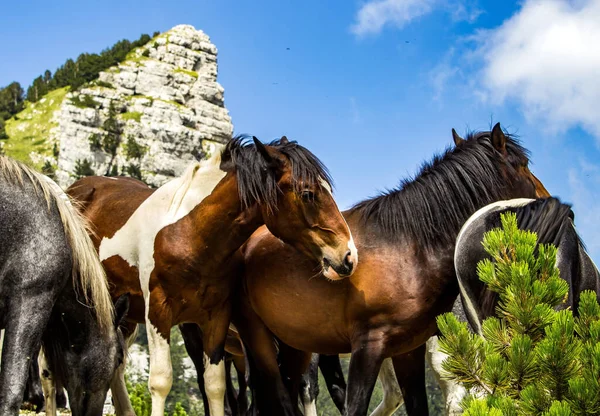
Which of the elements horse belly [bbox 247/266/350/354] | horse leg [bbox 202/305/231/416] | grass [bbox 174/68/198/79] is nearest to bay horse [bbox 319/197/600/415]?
horse belly [bbox 247/266/350/354]

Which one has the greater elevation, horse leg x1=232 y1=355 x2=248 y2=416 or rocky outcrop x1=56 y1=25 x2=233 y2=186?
rocky outcrop x1=56 y1=25 x2=233 y2=186

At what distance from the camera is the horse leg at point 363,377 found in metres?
5.41

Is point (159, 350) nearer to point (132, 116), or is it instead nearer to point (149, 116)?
point (149, 116)

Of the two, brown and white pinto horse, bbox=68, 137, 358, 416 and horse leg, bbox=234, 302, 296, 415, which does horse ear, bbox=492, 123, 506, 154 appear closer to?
brown and white pinto horse, bbox=68, 137, 358, 416

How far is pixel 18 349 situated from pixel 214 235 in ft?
6.59

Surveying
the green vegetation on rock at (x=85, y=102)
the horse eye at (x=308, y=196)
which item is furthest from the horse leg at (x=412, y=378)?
the green vegetation on rock at (x=85, y=102)

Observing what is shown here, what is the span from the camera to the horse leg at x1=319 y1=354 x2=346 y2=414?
8277mm

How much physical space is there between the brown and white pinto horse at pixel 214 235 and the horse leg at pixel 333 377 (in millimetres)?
2111

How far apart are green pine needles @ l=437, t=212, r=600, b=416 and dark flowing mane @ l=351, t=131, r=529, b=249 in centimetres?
200

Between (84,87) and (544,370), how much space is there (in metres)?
126

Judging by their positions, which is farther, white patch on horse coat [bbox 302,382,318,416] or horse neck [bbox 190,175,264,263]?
white patch on horse coat [bbox 302,382,318,416]

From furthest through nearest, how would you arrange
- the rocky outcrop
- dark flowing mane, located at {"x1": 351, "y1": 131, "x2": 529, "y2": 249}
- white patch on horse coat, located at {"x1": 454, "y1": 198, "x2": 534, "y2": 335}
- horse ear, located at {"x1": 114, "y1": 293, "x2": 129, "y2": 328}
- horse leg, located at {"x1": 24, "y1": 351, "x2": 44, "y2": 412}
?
the rocky outcrop, horse leg, located at {"x1": 24, "y1": 351, "x2": 44, "y2": 412}, dark flowing mane, located at {"x1": 351, "y1": 131, "x2": 529, "y2": 249}, horse ear, located at {"x1": 114, "y1": 293, "x2": 129, "y2": 328}, white patch on horse coat, located at {"x1": 454, "y1": 198, "x2": 534, "y2": 335}

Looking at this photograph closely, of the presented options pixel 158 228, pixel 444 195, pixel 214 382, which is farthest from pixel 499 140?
pixel 214 382

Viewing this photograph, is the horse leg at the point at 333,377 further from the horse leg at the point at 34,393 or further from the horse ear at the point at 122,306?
the horse leg at the point at 34,393
